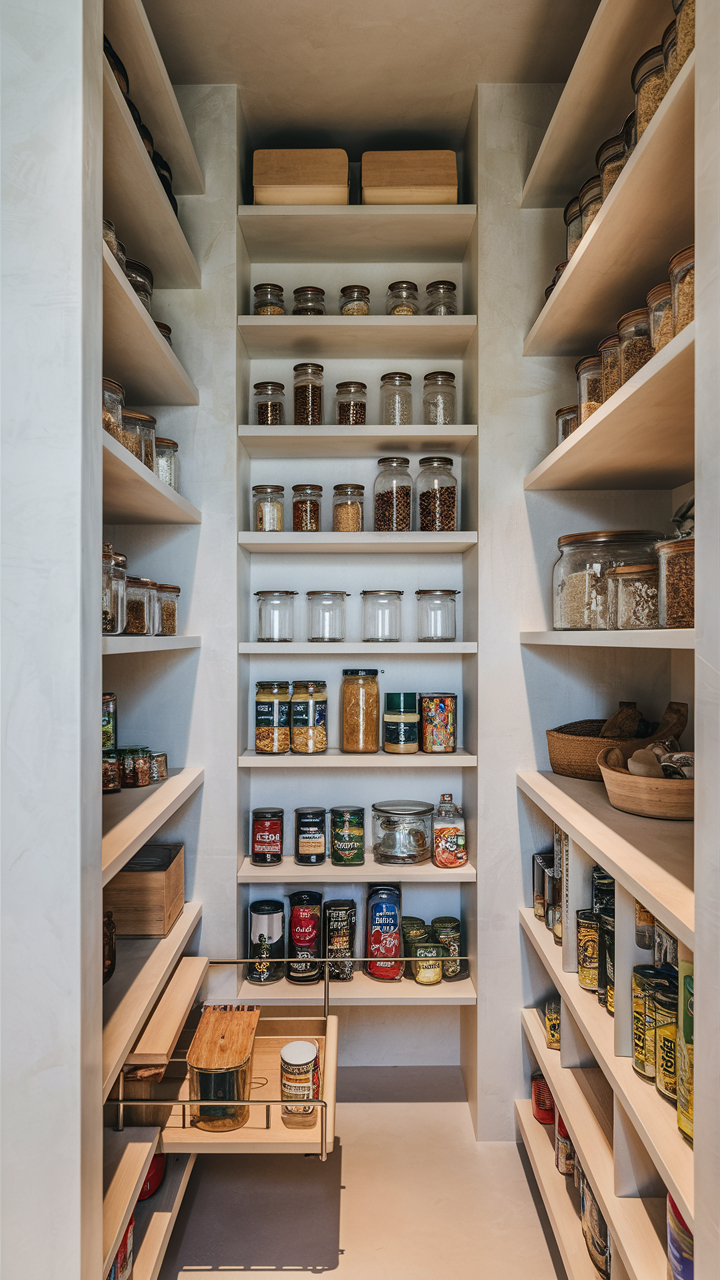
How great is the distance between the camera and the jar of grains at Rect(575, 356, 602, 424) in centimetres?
150

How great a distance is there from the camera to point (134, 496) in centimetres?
158

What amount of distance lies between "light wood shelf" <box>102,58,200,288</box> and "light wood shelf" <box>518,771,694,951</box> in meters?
1.37

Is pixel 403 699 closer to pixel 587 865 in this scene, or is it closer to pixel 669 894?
pixel 587 865

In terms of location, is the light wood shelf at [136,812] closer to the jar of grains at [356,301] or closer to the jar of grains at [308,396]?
the jar of grains at [308,396]

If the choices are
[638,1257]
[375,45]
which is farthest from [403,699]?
[375,45]

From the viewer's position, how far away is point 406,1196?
170 cm

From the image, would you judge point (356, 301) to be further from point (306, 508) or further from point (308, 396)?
point (306, 508)

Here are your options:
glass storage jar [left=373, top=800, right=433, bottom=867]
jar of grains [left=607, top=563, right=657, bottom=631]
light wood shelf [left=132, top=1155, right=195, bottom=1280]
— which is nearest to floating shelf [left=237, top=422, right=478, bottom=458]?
jar of grains [left=607, top=563, right=657, bottom=631]

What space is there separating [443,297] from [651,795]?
139 cm

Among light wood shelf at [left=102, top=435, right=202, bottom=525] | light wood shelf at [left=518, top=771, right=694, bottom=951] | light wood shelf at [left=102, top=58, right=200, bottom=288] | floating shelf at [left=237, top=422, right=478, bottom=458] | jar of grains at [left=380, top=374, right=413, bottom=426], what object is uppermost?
light wood shelf at [left=102, top=58, right=200, bottom=288]

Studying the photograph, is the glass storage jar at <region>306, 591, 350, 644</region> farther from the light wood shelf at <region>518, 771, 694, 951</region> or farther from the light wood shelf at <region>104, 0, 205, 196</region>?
the light wood shelf at <region>104, 0, 205, 196</region>

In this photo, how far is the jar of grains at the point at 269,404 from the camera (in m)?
2.04

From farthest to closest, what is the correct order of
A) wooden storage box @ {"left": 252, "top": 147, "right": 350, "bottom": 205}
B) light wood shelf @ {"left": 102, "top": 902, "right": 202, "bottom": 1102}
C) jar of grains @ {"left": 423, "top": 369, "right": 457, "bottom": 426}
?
jar of grains @ {"left": 423, "top": 369, "right": 457, "bottom": 426} < wooden storage box @ {"left": 252, "top": 147, "right": 350, "bottom": 205} < light wood shelf @ {"left": 102, "top": 902, "right": 202, "bottom": 1102}

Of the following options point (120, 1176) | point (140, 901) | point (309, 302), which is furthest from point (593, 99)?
point (120, 1176)
